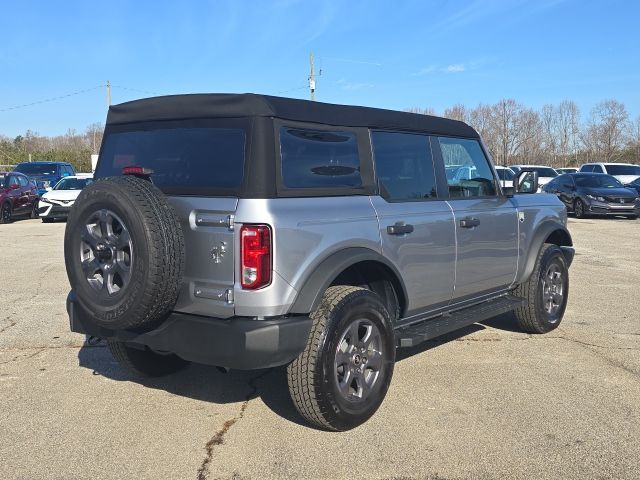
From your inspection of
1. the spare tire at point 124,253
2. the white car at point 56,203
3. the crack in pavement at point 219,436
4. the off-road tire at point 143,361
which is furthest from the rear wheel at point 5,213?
the spare tire at point 124,253

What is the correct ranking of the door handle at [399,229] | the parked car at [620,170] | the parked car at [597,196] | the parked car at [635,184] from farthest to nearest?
the parked car at [620,170] → the parked car at [635,184] → the parked car at [597,196] → the door handle at [399,229]

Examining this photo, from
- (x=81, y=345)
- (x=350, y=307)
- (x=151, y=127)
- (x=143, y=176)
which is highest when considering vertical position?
(x=151, y=127)

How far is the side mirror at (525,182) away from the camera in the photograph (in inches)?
225

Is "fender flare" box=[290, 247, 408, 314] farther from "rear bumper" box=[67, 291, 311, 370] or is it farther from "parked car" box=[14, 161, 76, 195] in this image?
"parked car" box=[14, 161, 76, 195]

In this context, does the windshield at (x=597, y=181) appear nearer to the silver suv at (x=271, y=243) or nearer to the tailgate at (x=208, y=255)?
the silver suv at (x=271, y=243)

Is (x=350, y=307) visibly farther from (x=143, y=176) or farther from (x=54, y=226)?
(x=54, y=226)

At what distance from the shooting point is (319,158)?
3.90m

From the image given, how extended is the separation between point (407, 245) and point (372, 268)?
32 centimetres

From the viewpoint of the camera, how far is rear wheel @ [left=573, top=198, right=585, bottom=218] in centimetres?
1994

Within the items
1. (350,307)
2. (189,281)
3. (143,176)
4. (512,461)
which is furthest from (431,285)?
(143,176)

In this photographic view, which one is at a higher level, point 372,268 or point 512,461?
point 372,268

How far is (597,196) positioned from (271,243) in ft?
61.1

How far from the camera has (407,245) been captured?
4234 mm

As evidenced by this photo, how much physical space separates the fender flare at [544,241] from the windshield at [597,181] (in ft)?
49.0
